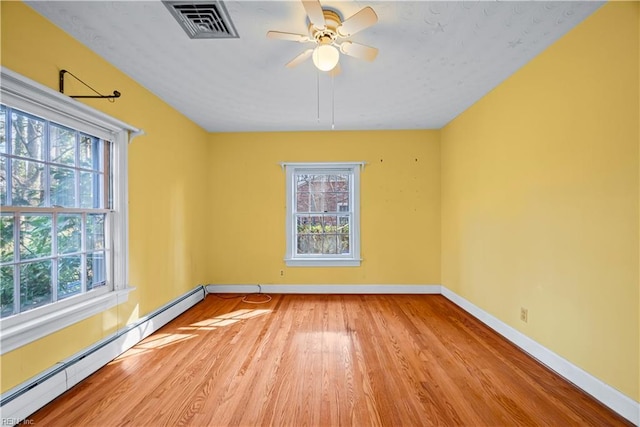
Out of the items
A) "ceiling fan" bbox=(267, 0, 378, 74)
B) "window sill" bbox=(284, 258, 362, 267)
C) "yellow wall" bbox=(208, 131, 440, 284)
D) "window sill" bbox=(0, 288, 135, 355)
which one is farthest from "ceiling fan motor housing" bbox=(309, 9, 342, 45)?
"window sill" bbox=(284, 258, 362, 267)

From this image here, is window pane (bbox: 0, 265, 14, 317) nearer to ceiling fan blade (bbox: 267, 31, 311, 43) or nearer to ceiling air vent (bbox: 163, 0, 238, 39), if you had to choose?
ceiling air vent (bbox: 163, 0, 238, 39)

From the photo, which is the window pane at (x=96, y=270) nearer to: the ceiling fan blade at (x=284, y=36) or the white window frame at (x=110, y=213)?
the white window frame at (x=110, y=213)

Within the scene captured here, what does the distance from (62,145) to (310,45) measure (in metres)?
1.95

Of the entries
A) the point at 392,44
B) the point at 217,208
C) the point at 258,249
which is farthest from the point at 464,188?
the point at 217,208

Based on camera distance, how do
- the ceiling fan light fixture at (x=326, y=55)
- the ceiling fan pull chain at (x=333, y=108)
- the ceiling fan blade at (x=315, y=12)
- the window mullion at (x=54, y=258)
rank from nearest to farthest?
the ceiling fan blade at (x=315, y=12) → the ceiling fan light fixture at (x=326, y=55) → the window mullion at (x=54, y=258) → the ceiling fan pull chain at (x=333, y=108)

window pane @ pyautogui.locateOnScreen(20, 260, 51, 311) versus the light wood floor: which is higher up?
window pane @ pyautogui.locateOnScreen(20, 260, 51, 311)

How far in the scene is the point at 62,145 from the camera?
1993mm

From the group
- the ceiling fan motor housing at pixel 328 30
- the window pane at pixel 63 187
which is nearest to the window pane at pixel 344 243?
the ceiling fan motor housing at pixel 328 30

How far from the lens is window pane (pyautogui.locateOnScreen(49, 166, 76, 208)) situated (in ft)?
6.33

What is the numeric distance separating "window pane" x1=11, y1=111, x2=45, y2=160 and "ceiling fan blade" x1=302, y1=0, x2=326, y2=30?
185 centimetres

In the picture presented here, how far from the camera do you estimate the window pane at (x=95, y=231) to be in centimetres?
222

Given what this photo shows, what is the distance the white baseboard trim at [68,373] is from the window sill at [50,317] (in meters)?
0.25

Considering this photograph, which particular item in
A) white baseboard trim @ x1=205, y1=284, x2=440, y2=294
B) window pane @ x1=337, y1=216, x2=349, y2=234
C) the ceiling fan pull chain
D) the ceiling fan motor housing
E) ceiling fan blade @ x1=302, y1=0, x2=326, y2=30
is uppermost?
the ceiling fan pull chain

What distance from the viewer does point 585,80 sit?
1.82 m
